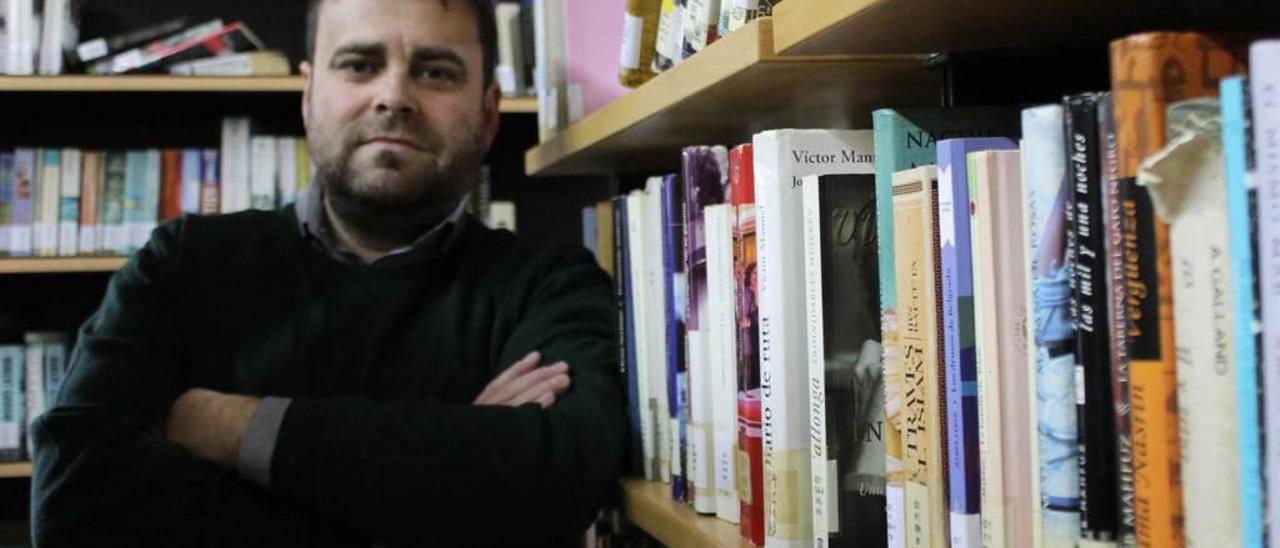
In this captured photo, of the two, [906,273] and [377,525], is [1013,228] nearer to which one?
[906,273]

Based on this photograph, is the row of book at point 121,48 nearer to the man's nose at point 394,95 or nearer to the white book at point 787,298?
the man's nose at point 394,95

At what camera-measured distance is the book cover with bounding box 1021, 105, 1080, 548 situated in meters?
0.56

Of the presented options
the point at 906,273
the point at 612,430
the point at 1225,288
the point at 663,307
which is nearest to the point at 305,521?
the point at 612,430

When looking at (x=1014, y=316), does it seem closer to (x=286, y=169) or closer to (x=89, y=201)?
(x=286, y=169)

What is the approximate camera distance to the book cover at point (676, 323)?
113 cm

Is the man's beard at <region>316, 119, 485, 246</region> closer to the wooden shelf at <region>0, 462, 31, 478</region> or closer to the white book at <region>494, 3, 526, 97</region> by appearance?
the white book at <region>494, 3, 526, 97</region>

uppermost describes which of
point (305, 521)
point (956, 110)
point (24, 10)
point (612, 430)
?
point (24, 10)

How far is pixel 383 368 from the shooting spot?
5.49 feet

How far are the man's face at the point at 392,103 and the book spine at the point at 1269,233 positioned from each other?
1383mm

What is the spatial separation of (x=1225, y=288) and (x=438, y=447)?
1.05 metres

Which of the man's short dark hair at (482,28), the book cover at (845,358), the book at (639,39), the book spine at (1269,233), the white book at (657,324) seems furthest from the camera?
the man's short dark hair at (482,28)

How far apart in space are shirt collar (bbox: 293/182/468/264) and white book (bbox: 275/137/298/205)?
660 mm

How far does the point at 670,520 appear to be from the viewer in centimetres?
111

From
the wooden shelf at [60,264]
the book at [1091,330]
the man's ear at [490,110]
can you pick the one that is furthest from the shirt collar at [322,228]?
the book at [1091,330]
